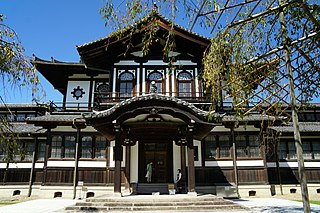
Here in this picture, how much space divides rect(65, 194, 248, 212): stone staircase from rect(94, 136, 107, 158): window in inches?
218

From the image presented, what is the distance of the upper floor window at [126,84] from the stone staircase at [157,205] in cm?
782

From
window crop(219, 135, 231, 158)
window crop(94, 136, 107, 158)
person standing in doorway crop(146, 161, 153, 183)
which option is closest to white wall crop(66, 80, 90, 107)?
window crop(94, 136, 107, 158)

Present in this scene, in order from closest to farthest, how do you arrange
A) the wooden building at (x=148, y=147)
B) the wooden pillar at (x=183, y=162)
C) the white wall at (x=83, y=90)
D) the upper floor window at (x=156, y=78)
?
1. the wooden pillar at (x=183, y=162)
2. the wooden building at (x=148, y=147)
3. the upper floor window at (x=156, y=78)
4. the white wall at (x=83, y=90)

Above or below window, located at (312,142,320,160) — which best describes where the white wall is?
above

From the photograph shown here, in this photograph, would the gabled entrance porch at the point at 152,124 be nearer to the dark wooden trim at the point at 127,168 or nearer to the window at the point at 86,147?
the dark wooden trim at the point at 127,168

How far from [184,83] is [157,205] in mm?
9091

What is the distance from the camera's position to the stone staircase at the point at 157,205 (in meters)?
10.1

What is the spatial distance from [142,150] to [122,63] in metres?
6.12

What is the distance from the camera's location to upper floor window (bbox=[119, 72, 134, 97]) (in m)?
17.2

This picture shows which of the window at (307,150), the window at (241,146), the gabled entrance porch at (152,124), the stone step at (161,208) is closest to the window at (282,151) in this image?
the window at (307,150)

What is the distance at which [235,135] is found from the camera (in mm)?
16078

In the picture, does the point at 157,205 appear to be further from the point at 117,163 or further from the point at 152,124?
the point at 152,124

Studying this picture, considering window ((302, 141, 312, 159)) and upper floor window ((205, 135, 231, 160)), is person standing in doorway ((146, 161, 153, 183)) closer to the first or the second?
upper floor window ((205, 135, 231, 160))

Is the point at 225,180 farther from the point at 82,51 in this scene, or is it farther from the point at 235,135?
the point at 82,51
